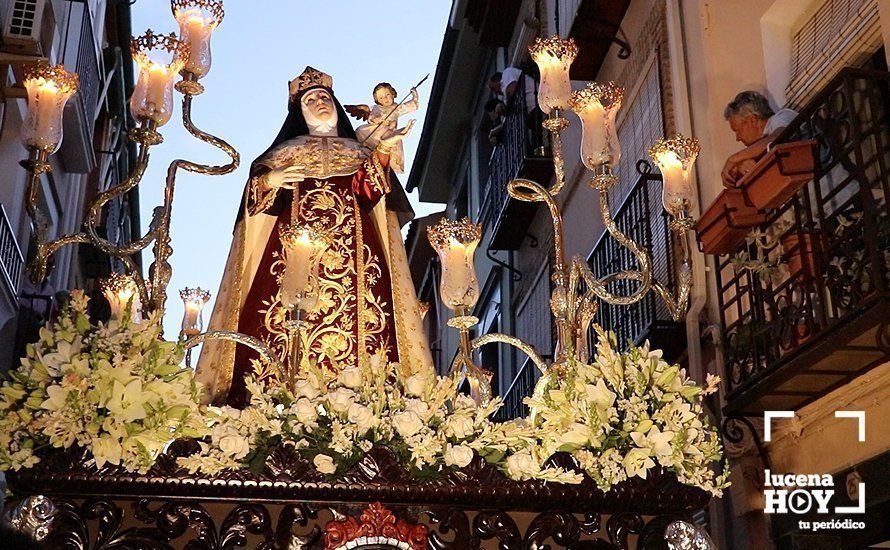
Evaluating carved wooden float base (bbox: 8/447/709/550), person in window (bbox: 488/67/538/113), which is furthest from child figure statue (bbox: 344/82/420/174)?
person in window (bbox: 488/67/538/113)

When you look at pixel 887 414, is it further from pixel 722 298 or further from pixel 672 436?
pixel 672 436

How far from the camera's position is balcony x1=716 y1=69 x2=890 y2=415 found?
4.50m

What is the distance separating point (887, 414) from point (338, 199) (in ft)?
9.01

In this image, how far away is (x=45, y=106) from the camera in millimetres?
4281

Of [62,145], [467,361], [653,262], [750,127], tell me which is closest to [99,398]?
[467,361]

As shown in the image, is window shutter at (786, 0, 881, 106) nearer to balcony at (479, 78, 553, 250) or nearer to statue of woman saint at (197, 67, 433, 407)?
statue of woman saint at (197, 67, 433, 407)

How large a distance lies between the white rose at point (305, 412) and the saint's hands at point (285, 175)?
98.8 inches

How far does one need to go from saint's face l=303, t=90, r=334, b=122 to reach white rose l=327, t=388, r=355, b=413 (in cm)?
300

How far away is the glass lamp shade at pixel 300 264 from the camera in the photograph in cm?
405

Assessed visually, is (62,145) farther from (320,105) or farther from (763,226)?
(763,226)

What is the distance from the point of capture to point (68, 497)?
2973mm

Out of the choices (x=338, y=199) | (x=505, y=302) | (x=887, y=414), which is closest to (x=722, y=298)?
A: (x=887, y=414)

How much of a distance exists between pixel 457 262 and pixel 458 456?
1334 mm

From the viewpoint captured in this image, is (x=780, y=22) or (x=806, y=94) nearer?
(x=806, y=94)
